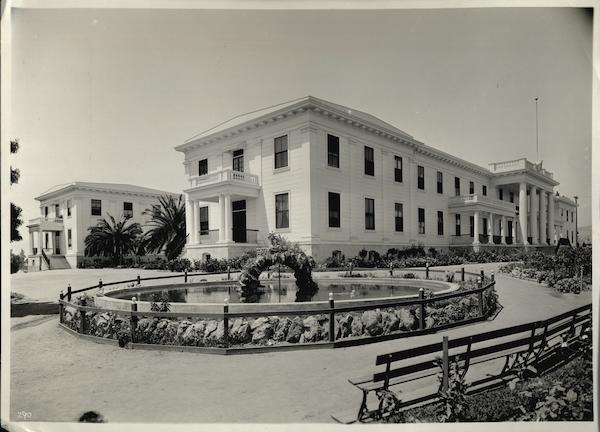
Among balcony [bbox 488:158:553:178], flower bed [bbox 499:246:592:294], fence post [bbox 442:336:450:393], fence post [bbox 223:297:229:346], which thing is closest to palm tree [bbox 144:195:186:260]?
fence post [bbox 223:297:229:346]

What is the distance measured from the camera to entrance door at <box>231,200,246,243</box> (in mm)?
9531

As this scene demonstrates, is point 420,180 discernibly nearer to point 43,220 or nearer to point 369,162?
point 369,162


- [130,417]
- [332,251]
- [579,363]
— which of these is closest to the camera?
[130,417]

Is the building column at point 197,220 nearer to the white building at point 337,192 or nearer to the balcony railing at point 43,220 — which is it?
the white building at point 337,192

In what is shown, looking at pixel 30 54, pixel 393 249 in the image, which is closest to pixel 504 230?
pixel 393 249

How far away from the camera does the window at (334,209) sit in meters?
10.8

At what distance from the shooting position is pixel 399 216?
447 inches

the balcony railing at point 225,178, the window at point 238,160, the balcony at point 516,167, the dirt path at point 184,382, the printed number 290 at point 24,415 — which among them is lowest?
the printed number 290 at point 24,415

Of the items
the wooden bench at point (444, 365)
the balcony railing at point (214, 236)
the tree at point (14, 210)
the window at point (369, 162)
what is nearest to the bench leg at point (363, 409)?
the wooden bench at point (444, 365)

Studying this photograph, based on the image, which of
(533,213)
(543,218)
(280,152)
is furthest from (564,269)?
(280,152)

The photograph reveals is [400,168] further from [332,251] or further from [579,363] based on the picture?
[579,363]

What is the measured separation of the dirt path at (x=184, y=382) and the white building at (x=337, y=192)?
4.15 metres

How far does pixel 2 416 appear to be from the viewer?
5.02 meters

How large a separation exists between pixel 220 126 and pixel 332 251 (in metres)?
4.97
